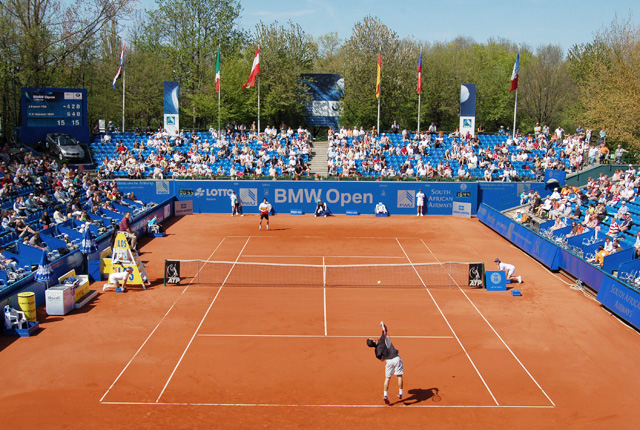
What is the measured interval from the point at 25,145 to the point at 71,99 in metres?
4.67

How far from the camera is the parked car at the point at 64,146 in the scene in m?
42.4

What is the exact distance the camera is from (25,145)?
138 feet

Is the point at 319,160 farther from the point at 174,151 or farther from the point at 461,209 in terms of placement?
the point at 461,209

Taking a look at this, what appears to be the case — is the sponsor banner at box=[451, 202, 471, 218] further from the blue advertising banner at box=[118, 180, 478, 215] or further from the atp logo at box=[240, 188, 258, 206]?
the atp logo at box=[240, 188, 258, 206]

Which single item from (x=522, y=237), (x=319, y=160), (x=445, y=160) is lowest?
(x=522, y=237)

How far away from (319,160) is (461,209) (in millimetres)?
12981

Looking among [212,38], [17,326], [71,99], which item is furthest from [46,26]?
[17,326]

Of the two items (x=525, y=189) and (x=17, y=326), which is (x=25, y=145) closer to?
(x=17, y=326)

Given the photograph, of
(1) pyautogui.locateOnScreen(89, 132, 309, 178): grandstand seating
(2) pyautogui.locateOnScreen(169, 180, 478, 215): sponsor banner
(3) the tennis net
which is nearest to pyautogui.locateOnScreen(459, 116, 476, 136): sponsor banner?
(2) pyautogui.locateOnScreen(169, 180, 478, 215): sponsor banner

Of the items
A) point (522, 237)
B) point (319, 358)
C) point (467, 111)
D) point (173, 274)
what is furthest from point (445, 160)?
point (319, 358)

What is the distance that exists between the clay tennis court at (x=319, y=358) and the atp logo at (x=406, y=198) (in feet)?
50.7

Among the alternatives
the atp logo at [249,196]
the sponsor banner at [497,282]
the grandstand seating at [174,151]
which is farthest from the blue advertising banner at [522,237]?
the atp logo at [249,196]

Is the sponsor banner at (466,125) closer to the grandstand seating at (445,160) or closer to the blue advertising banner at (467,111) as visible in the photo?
the blue advertising banner at (467,111)

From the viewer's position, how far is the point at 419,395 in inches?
562
